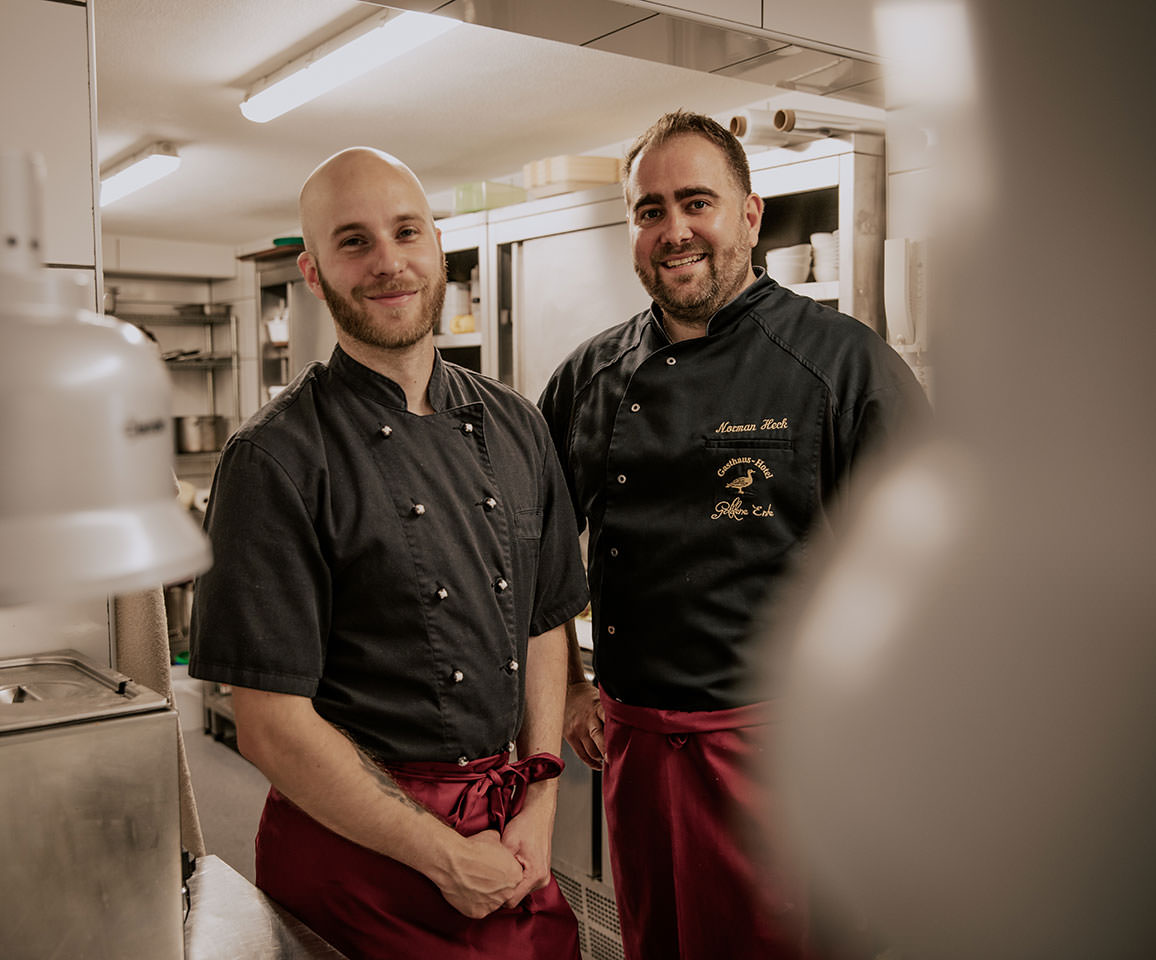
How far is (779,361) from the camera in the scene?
4.39ft

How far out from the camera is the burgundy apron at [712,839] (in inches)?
49.6

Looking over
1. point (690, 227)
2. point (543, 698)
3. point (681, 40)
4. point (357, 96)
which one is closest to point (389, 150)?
point (357, 96)

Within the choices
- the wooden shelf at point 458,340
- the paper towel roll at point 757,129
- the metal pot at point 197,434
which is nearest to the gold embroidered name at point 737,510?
the paper towel roll at point 757,129

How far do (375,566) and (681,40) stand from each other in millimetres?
859

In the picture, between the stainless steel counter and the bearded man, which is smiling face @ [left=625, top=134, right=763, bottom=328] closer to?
the bearded man

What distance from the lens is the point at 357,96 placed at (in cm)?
253

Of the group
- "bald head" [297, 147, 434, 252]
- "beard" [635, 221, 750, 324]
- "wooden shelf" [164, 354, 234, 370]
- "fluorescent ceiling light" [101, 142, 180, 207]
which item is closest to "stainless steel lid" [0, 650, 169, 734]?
"bald head" [297, 147, 434, 252]

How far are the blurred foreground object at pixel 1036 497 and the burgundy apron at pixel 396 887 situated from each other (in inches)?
22.4

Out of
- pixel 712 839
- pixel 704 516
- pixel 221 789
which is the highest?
pixel 704 516

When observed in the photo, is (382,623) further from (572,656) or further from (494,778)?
(572,656)

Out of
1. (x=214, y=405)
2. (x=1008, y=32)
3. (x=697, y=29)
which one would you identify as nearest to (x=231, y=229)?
(x=214, y=405)

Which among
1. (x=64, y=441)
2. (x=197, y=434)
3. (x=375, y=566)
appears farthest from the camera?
(x=197, y=434)

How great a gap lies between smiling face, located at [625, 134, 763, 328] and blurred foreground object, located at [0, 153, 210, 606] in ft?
3.52

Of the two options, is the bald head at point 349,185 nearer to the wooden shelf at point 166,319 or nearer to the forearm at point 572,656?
the forearm at point 572,656
